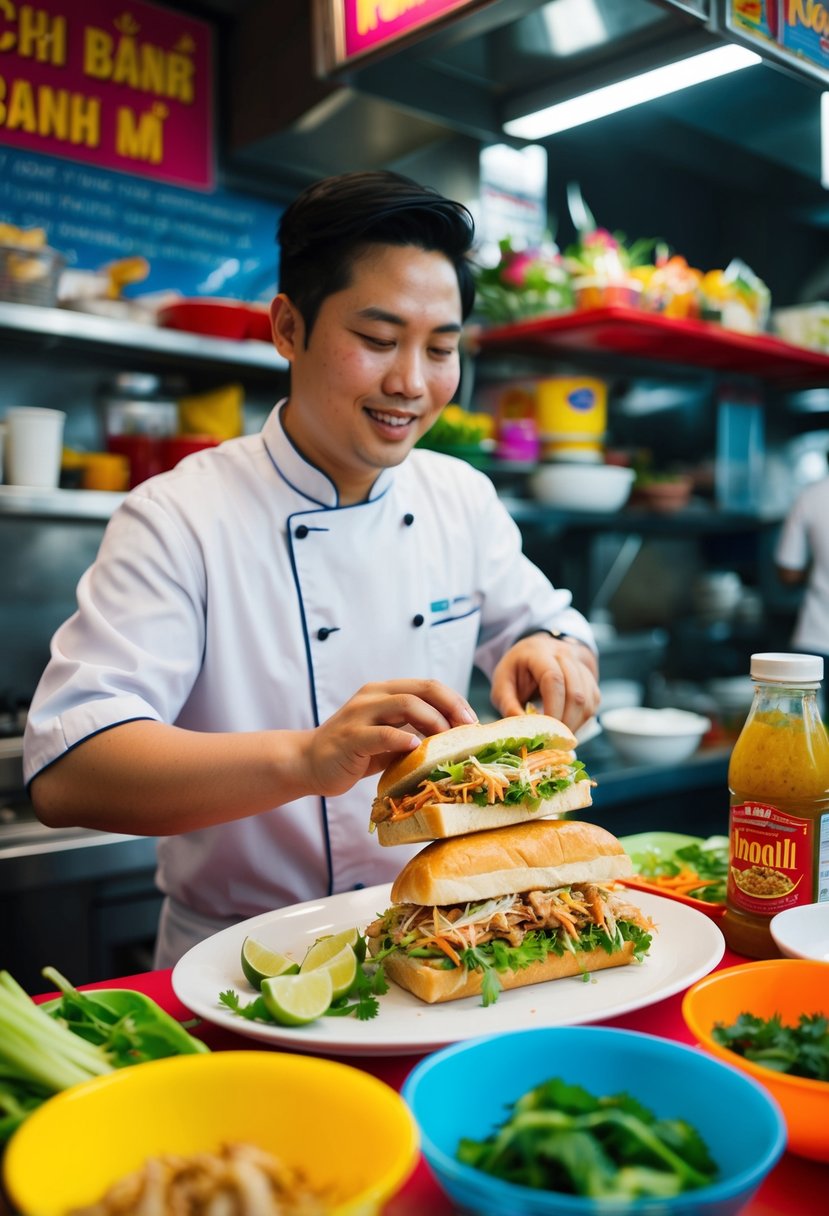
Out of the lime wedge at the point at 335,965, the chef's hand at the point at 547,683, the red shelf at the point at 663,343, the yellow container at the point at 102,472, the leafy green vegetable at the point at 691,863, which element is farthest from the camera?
the red shelf at the point at 663,343

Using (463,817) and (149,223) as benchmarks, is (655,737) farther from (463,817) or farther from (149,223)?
(149,223)

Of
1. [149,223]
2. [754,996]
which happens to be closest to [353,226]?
[754,996]

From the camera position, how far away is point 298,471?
2.04 metres

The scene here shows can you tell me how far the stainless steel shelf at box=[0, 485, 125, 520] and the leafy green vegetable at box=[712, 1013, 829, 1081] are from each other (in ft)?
7.72

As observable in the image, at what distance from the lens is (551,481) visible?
160 inches

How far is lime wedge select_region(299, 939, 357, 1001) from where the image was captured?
1.22 meters

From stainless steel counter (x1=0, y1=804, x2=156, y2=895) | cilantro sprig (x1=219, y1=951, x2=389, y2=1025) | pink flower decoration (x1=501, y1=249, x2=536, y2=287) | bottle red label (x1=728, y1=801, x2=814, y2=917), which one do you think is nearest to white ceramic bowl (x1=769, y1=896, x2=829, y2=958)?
bottle red label (x1=728, y1=801, x2=814, y2=917)

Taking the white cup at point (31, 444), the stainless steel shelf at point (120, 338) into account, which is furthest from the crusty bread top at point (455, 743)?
the stainless steel shelf at point (120, 338)

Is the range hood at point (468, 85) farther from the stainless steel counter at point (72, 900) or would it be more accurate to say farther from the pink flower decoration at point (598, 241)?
the stainless steel counter at point (72, 900)

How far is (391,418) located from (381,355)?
12 centimetres

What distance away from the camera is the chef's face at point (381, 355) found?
1825 mm

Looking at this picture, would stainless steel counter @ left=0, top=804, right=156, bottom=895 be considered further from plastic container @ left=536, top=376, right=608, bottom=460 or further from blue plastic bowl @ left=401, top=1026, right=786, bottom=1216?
plastic container @ left=536, top=376, right=608, bottom=460

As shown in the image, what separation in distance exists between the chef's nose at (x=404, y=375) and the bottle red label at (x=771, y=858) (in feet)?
3.06

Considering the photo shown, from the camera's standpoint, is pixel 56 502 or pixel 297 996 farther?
pixel 56 502
